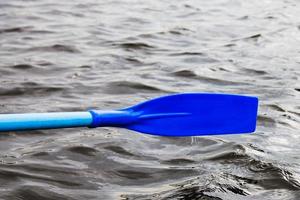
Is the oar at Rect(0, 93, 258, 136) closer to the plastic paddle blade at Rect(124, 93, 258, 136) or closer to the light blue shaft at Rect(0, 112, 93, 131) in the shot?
the plastic paddle blade at Rect(124, 93, 258, 136)

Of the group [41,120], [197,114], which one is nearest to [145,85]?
[197,114]

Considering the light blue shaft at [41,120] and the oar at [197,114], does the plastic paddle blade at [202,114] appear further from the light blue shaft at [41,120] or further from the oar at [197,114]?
the light blue shaft at [41,120]

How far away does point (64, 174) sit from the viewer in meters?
3.24

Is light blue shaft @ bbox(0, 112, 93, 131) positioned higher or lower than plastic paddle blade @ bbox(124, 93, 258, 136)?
higher

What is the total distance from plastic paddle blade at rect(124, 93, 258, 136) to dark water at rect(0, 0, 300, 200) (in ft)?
0.61

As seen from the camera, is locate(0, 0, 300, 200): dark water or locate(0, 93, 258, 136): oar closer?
locate(0, 0, 300, 200): dark water

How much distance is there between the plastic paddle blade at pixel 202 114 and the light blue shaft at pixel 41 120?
49 cm

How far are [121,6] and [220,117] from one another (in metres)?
4.98

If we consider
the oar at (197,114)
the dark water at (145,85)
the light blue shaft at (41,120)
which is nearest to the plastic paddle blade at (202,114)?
the oar at (197,114)

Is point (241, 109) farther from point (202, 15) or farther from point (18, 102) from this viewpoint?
point (202, 15)

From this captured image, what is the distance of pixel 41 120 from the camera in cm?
287

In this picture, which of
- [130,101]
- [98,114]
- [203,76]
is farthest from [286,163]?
[203,76]

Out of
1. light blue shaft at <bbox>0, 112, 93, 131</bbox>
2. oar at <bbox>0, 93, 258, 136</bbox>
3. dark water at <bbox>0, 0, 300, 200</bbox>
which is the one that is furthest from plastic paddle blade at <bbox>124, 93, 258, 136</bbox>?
light blue shaft at <bbox>0, 112, 93, 131</bbox>

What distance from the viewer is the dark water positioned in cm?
318
